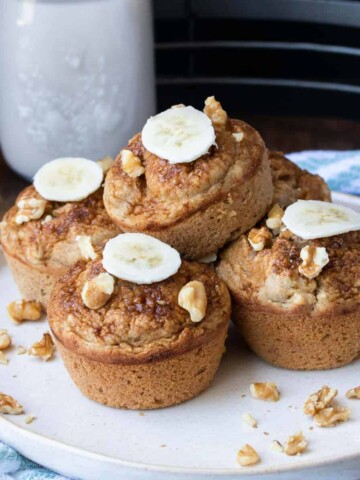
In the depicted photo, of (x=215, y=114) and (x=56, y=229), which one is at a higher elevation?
(x=215, y=114)

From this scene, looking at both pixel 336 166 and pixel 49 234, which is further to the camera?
pixel 336 166

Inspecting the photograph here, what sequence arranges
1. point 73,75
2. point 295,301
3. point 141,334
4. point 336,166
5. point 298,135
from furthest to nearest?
point 298,135 < point 73,75 < point 336,166 < point 295,301 < point 141,334

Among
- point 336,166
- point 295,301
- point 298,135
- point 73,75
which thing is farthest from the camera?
point 298,135

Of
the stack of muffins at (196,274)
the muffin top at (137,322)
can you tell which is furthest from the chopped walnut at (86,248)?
the muffin top at (137,322)

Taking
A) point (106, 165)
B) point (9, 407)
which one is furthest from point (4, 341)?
point (106, 165)

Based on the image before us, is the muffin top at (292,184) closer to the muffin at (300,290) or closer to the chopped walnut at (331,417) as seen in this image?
the muffin at (300,290)

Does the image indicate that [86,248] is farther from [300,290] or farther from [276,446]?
[276,446]

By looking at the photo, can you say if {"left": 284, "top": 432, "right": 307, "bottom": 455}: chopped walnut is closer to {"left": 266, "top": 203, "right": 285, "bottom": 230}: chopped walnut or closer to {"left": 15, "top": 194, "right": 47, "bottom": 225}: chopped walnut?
{"left": 266, "top": 203, "right": 285, "bottom": 230}: chopped walnut
